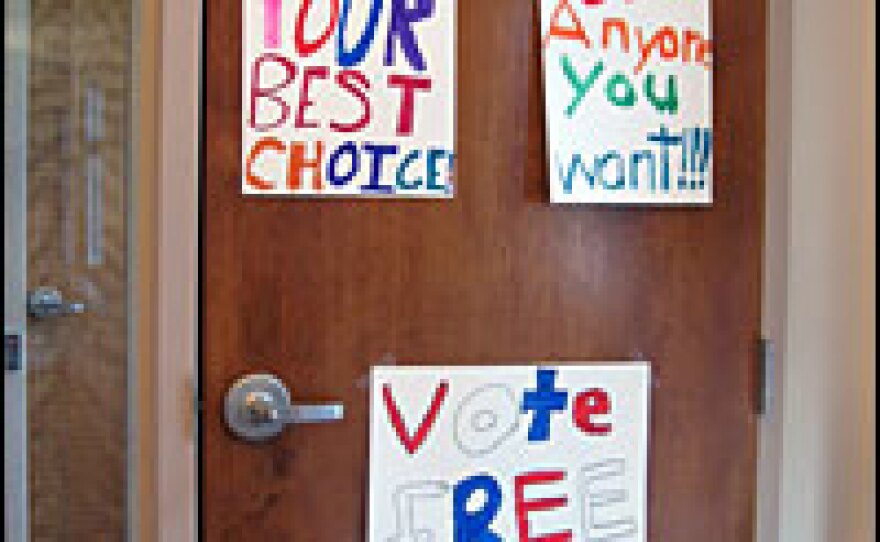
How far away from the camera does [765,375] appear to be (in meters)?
1.34

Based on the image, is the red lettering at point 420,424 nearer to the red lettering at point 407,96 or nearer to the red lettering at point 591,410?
the red lettering at point 591,410

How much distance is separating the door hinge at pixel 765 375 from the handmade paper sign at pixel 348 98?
1.69 feet

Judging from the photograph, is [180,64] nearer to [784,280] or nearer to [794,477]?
[784,280]

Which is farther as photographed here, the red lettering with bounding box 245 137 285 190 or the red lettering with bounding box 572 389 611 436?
the red lettering with bounding box 572 389 611 436

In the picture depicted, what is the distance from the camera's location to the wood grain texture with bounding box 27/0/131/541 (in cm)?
123

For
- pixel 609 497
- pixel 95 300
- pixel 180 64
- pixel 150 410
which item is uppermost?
pixel 180 64

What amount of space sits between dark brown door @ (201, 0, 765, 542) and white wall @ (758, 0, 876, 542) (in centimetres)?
3

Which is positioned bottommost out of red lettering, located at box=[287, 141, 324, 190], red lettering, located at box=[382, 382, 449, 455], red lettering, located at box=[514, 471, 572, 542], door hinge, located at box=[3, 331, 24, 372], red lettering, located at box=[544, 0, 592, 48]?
red lettering, located at box=[514, 471, 572, 542]

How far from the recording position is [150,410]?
1188 mm

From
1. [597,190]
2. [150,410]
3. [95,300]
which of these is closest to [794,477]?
[597,190]

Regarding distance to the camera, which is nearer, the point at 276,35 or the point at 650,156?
the point at 276,35

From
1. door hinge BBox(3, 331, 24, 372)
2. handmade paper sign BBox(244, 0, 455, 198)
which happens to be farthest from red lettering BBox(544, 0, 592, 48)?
door hinge BBox(3, 331, 24, 372)

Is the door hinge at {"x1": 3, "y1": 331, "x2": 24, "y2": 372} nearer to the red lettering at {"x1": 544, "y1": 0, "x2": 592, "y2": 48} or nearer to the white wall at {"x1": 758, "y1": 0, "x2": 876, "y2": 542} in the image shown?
the red lettering at {"x1": 544, "y1": 0, "x2": 592, "y2": 48}

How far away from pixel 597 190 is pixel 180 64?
57 centimetres
